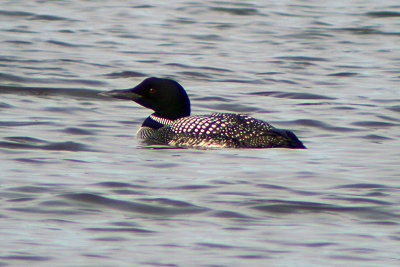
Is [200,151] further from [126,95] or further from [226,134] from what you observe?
[126,95]

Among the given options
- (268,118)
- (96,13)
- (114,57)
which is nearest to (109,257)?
(268,118)

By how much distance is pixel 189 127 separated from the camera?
29.1ft

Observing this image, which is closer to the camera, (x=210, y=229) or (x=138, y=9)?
(x=210, y=229)

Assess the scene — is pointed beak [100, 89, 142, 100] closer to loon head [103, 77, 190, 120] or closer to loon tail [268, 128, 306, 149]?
loon head [103, 77, 190, 120]

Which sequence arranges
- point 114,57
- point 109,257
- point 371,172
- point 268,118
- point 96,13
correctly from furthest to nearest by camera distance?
point 96,13
point 114,57
point 268,118
point 371,172
point 109,257

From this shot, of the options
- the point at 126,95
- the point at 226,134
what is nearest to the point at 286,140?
the point at 226,134

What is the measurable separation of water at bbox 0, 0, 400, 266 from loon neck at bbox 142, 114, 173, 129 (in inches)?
6.9

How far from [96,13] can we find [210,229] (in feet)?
41.3

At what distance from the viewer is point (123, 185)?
7160mm

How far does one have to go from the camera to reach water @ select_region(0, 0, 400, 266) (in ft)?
18.7

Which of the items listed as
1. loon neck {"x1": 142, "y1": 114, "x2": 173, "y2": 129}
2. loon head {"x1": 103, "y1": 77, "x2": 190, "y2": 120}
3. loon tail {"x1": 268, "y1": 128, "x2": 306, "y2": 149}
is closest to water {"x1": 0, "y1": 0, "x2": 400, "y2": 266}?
loon tail {"x1": 268, "y1": 128, "x2": 306, "y2": 149}

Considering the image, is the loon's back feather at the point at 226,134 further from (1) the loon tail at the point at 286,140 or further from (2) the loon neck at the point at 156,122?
(2) the loon neck at the point at 156,122

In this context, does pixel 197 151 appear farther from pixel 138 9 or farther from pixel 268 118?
pixel 138 9

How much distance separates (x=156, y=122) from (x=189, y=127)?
1.64ft
